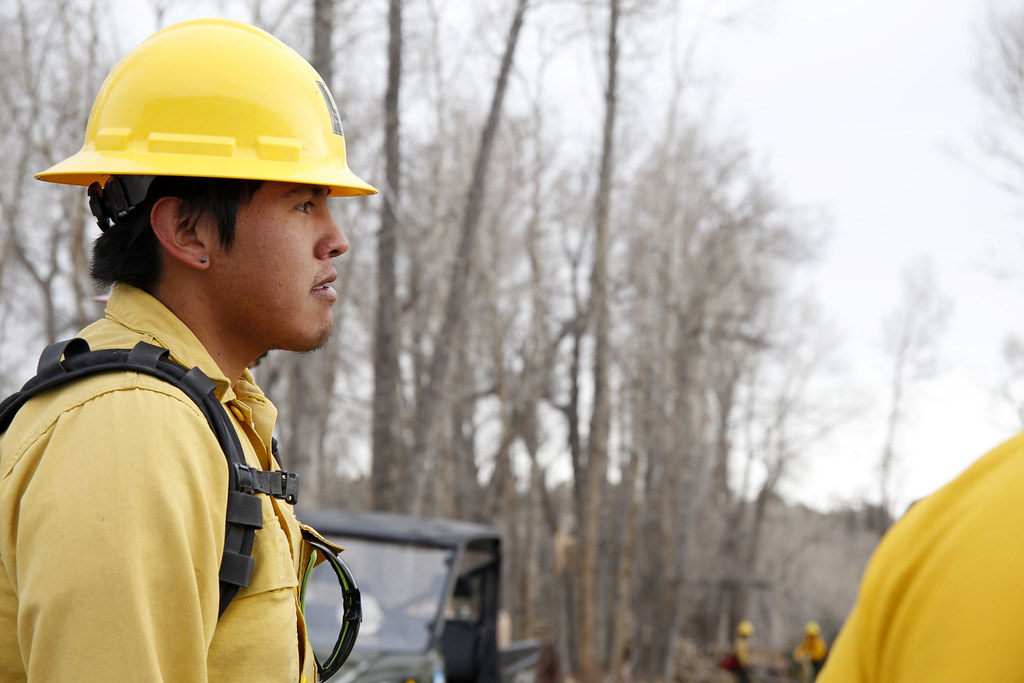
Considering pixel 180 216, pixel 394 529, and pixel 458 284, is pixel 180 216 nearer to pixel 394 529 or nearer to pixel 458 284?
pixel 394 529

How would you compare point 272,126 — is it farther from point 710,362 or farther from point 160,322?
point 710,362

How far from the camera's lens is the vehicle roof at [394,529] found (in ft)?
21.6

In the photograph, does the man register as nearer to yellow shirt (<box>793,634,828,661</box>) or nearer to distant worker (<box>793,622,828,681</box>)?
distant worker (<box>793,622,828,681</box>)

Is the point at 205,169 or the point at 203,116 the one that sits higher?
the point at 203,116

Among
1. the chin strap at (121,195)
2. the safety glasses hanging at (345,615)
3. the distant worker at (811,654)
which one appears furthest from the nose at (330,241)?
the distant worker at (811,654)

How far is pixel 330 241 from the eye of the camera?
189cm

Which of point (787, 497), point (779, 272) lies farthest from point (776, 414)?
point (779, 272)

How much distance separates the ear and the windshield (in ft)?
14.9

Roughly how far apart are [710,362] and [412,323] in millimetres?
10305

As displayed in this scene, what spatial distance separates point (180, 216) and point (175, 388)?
1.30 feet

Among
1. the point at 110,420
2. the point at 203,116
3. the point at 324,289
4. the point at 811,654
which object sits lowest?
the point at 811,654

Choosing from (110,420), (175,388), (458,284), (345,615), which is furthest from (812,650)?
(110,420)

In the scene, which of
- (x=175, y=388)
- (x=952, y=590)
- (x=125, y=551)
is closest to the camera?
Result: (x=952, y=590)

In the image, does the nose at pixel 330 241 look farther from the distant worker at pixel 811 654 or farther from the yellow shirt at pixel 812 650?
the yellow shirt at pixel 812 650
